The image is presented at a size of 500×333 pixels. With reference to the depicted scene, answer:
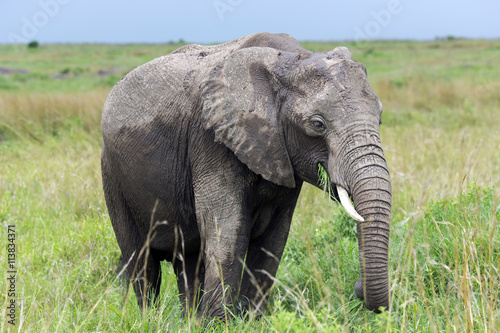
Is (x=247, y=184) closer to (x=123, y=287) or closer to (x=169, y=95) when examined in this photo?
(x=169, y=95)

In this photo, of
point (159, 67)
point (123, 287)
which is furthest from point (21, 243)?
point (159, 67)

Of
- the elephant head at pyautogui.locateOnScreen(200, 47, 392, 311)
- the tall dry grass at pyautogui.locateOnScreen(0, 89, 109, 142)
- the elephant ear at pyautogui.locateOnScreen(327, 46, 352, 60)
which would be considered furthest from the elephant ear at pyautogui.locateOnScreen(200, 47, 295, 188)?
the tall dry grass at pyautogui.locateOnScreen(0, 89, 109, 142)

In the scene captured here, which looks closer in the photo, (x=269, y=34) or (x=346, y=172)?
(x=346, y=172)

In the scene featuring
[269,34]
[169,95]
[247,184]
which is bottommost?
[247,184]

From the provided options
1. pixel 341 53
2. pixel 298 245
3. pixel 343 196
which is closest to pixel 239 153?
pixel 343 196

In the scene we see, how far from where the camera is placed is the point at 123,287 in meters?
4.72

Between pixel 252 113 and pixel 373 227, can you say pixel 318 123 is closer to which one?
pixel 252 113

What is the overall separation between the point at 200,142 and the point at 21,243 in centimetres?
263

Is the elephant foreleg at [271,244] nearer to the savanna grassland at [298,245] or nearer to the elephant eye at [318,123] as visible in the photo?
the savanna grassland at [298,245]

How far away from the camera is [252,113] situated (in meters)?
3.39

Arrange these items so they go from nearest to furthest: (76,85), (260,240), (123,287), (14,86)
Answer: (260,240), (123,287), (14,86), (76,85)

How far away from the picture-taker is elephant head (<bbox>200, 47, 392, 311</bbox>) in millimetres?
3002

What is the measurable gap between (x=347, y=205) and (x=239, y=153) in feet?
2.41

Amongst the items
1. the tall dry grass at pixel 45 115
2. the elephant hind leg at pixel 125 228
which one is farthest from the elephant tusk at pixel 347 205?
the tall dry grass at pixel 45 115
